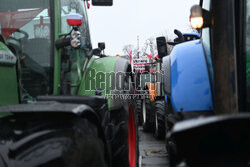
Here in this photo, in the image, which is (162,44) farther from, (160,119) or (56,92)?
(160,119)

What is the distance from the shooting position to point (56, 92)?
285 cm

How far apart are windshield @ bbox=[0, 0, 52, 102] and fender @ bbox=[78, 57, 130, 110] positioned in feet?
1.43

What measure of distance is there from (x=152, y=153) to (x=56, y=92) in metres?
4.37

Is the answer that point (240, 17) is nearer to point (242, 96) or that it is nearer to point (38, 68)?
point (242, 96)

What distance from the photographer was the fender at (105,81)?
309 centimetres

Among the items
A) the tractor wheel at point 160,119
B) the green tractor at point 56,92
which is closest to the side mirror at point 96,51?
the green tractor at point 56,92

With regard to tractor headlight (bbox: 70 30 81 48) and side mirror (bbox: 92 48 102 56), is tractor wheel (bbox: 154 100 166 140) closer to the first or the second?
side mirror (bbox: 92 48 102 56)

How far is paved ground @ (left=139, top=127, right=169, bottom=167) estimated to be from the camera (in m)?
5.80

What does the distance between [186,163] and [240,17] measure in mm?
1618

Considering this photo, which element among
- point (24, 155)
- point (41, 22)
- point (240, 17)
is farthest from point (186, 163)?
point (41, 22)

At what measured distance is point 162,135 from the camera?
847cm

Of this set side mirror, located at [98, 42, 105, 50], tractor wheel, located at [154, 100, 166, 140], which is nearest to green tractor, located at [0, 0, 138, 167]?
→ side mirror, located at [98, 42, 105, 50]

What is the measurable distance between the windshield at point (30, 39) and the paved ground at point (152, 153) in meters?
2.81

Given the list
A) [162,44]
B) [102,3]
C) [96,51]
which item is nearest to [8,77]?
[102,3]
